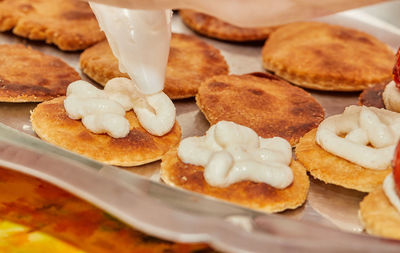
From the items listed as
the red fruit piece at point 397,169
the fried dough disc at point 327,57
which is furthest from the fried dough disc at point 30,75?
the red fruit piece at point 397,169

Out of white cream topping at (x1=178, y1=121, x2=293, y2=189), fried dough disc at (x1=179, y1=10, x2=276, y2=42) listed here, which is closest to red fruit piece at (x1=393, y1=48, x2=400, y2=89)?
white cream topping at (x1=178, y1=121, x2=293, y2=189)

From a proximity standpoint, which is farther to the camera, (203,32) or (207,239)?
(203,32)

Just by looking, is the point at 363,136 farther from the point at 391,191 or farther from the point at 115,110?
the point at 115,110

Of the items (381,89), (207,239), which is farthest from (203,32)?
(207,239)

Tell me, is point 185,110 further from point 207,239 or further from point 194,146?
point 207,239

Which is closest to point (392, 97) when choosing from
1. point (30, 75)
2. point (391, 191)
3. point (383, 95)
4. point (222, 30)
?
point (383, 95)

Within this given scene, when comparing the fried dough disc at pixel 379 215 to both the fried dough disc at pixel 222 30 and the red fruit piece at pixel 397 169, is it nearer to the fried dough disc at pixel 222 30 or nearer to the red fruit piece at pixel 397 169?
the red fruit piece at pixel 397 169

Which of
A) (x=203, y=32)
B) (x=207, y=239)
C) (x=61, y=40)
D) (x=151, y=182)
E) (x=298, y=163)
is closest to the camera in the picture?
(x=207, y=239)
